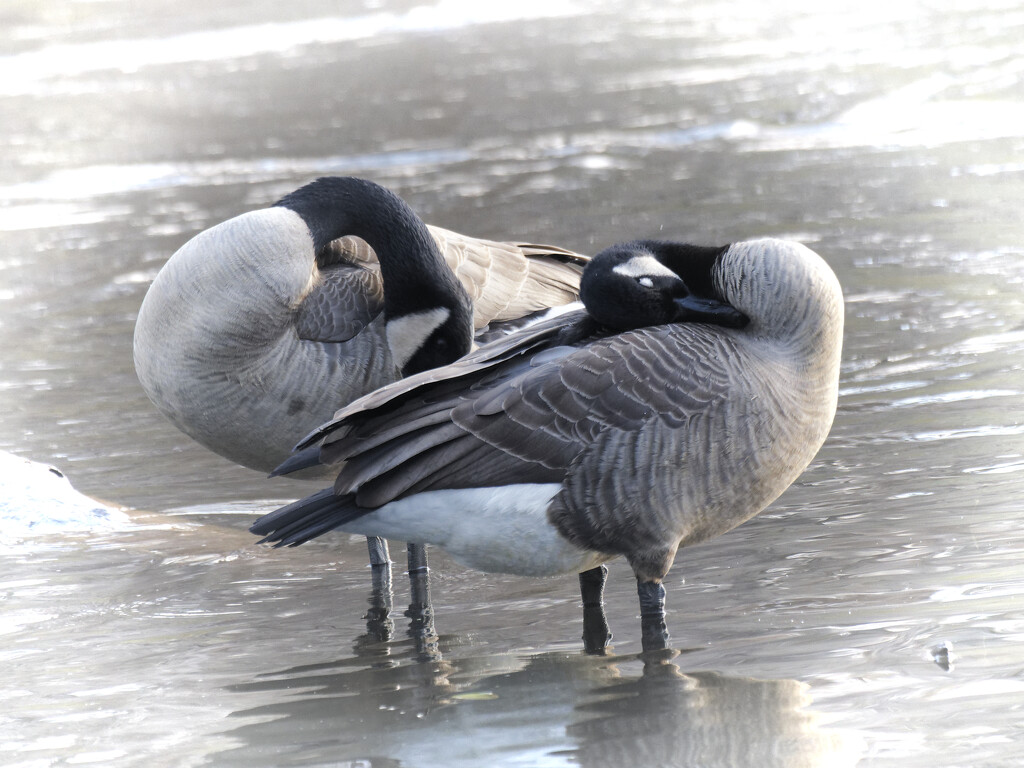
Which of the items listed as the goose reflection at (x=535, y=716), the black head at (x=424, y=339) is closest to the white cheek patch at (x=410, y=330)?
the black head at (x=424, y=339)

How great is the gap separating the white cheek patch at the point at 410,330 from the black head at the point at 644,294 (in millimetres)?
929

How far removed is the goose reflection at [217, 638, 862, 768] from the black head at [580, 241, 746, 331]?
44.3 inches

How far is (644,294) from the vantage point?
4469 millimetres

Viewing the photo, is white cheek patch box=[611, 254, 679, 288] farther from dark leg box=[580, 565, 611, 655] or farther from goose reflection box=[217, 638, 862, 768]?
goose reflection box=[217, 638, 862, 768]

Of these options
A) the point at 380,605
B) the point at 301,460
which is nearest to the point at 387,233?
the point at 301,460

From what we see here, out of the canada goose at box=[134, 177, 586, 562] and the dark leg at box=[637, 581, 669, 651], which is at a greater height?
the canada goose at box=[134, 177, 586, 562]

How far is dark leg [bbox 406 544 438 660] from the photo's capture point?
4.52 meters

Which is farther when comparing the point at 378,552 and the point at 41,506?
the point at 41,506

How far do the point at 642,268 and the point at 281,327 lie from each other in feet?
5.26

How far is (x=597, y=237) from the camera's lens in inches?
424

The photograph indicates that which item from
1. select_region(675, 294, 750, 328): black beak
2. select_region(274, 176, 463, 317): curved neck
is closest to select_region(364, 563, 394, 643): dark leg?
select_region(274, 176, 463, 317): curved neck

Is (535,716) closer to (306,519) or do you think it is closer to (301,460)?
(306,519)

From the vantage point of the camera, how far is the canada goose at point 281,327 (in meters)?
5.32

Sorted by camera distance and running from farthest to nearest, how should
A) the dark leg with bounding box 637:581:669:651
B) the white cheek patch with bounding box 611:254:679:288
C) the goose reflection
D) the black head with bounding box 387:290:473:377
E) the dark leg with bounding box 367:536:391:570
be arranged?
the black head with bounding box 387:290:473:377 < the dark leg with bounding box 367:536:391:570 < the white cheek patch with bounding box 611:254:679:288 < the dark leg with bounding box 637:581:669:651 < the goose reflection
